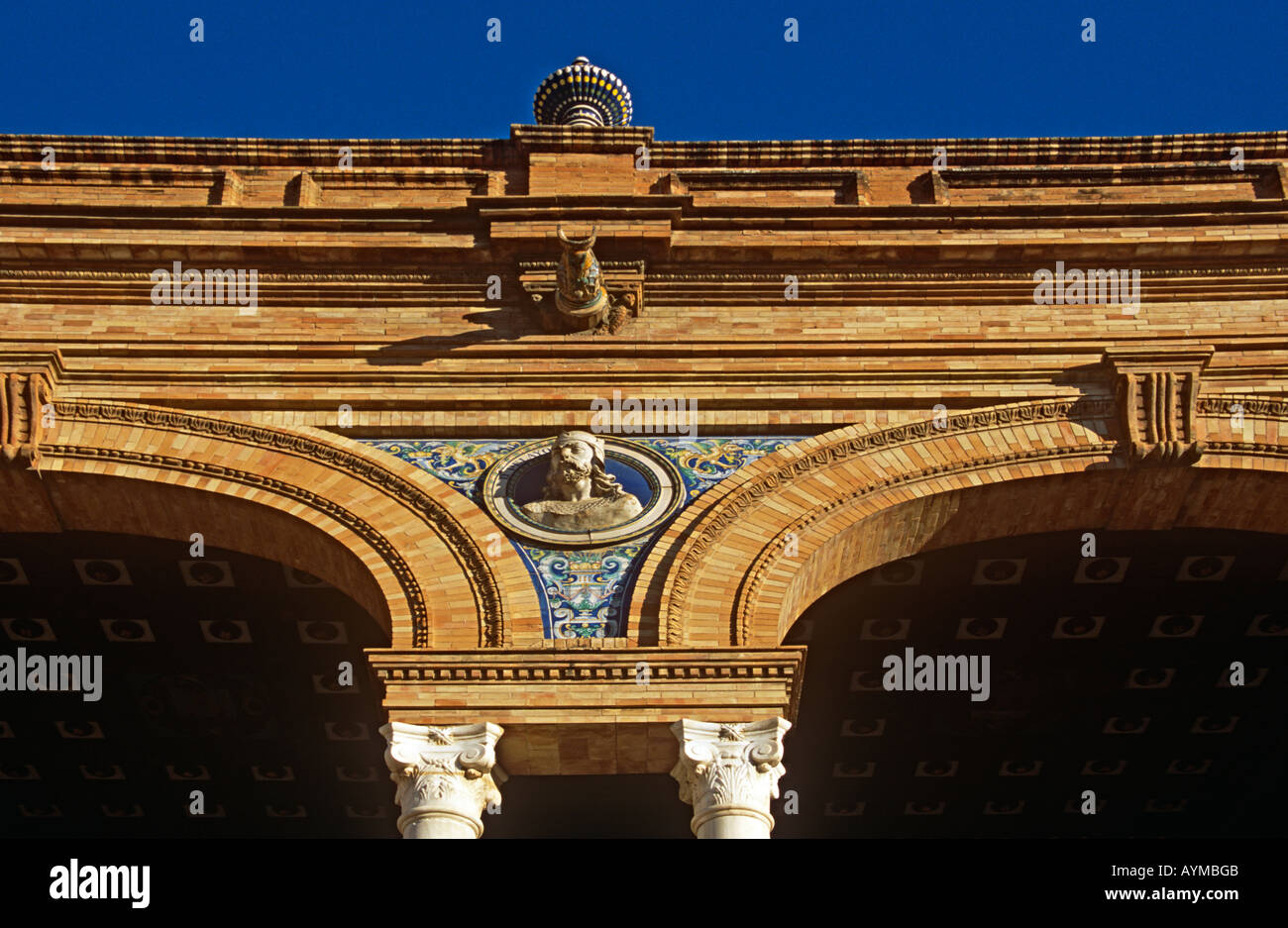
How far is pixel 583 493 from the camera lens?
451 inches

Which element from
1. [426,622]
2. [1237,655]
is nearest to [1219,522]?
[1237,655]

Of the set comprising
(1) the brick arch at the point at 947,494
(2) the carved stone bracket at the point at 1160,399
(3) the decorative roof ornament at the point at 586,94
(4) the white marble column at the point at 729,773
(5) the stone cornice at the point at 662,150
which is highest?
(3) the decorative roof ornament at the point at 586,94

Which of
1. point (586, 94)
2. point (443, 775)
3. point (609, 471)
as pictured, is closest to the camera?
point (443, 775)

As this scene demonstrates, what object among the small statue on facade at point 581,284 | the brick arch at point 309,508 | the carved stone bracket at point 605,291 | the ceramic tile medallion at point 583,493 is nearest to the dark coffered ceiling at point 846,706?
the brick arch at point 309,508

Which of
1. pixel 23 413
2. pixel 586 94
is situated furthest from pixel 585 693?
pixel 586 94

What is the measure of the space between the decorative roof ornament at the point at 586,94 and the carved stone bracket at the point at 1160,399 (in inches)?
263

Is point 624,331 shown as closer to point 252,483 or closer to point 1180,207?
point 252,483

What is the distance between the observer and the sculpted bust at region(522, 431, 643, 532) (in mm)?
11305

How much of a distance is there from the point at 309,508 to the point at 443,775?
2.40 metres

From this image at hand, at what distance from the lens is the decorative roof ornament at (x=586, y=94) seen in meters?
16.8

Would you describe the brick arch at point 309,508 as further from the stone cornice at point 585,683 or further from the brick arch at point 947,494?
the brick arch at point 947,494

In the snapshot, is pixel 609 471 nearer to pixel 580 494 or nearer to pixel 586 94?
pixel 580 494

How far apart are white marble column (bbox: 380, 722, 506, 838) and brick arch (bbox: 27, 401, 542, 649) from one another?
2.32 feet

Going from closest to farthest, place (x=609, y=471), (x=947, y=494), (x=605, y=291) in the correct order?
(x=947, y=494), (x=609, y=471), (x=605, y=291)
